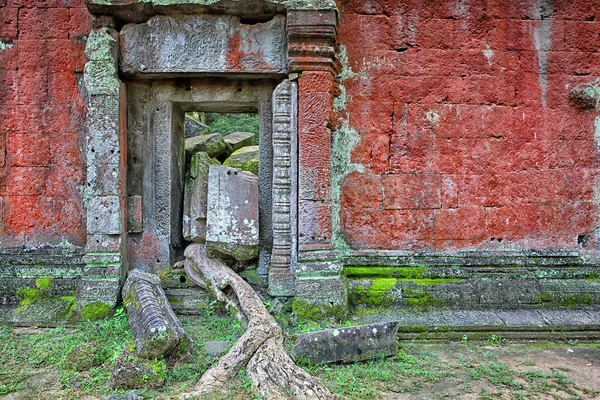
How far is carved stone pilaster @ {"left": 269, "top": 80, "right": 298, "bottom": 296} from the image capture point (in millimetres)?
4371

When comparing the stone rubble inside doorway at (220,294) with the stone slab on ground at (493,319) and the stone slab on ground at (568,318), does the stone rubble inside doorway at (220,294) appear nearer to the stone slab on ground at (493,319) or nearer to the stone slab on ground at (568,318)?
the stone slab on ground at (493,319)

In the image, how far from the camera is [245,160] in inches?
257

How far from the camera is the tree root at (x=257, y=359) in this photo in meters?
2.79

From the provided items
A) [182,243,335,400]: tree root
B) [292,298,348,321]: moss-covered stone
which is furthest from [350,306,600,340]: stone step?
[182,243,335,400]: tree root

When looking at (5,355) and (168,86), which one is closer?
(5,355)

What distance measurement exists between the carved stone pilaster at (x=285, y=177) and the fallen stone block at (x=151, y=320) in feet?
3.69

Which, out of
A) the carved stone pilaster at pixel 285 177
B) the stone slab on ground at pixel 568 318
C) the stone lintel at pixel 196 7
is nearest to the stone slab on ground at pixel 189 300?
the carved stone pilaster at pixel 285 177

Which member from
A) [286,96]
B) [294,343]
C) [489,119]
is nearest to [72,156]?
[286,96]

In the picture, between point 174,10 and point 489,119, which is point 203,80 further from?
point 489,119

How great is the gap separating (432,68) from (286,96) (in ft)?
5.41

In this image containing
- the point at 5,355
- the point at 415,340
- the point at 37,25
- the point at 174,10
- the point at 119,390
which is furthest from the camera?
the point at 37,25

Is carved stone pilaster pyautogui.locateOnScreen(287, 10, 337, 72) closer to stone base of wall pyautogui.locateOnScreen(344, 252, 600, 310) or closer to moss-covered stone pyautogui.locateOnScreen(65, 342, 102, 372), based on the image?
stone base of wall pyautogui.locateOnScreen(344, 252, 600, 310)

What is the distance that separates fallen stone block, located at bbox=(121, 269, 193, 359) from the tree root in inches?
15.1

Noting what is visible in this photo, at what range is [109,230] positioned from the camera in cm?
441
